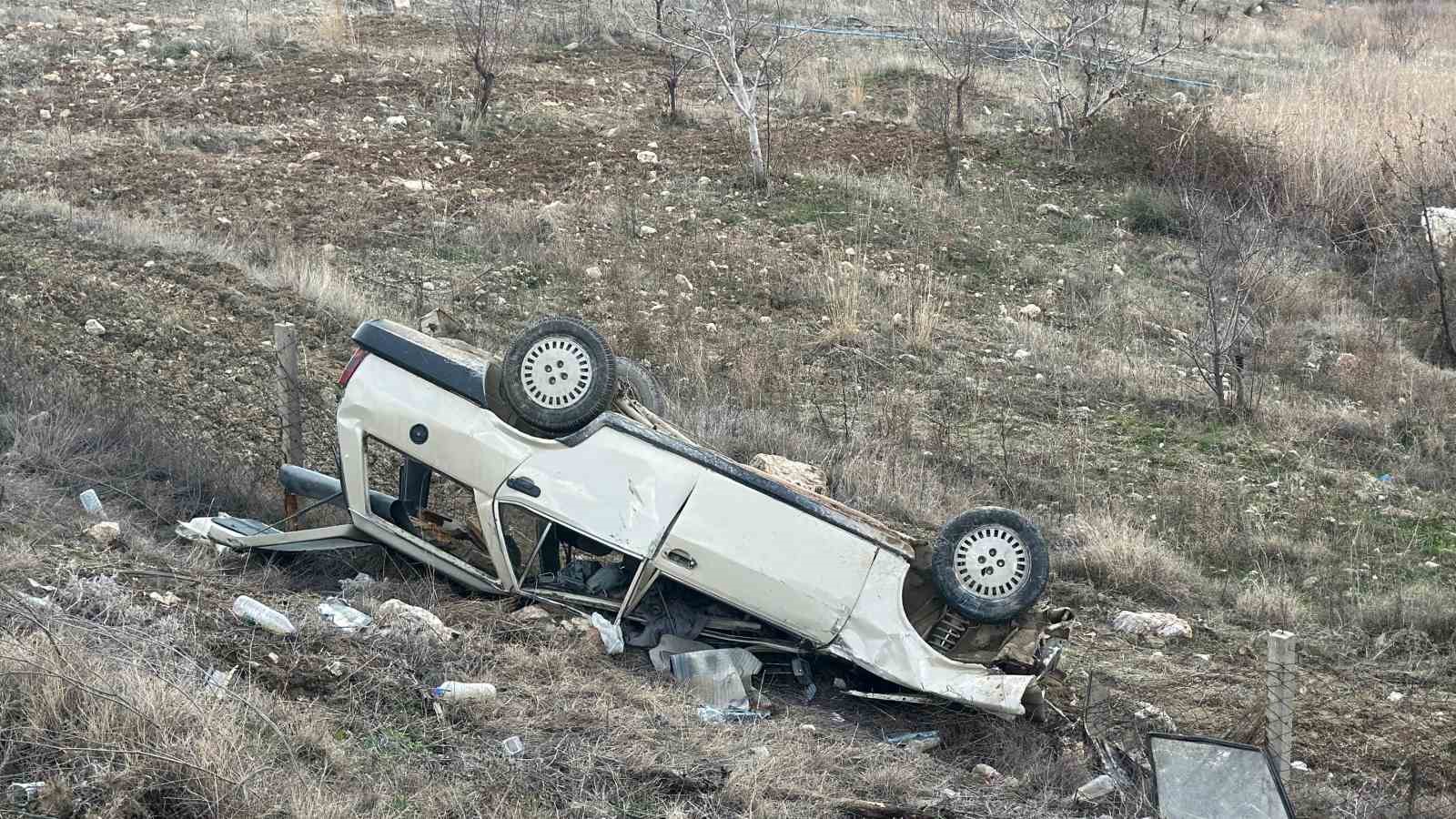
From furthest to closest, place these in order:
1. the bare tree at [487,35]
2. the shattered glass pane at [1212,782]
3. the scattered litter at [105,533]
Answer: the bare tree at [487,35]
the scattered litter at [105,533]
the shattered glass pane at [1212,782]

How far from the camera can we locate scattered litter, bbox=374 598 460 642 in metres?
5.54

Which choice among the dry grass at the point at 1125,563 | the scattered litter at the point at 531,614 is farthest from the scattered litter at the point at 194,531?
the dry grass at the point at 1125,563

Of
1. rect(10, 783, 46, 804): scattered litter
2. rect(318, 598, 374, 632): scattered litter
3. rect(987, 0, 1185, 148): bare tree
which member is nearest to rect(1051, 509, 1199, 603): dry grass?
rect(318, 598, 374, 632): scattered litter

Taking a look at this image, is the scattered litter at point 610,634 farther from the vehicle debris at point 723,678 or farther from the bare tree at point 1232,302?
the bare tree at point 1232,302

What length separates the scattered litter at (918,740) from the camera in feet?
18.4

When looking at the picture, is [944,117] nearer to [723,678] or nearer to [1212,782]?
[723,678]

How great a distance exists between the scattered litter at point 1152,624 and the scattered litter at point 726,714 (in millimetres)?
2646

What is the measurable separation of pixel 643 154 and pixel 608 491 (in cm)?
1000

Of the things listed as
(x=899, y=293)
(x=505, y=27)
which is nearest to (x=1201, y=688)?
(x=899, y=293)

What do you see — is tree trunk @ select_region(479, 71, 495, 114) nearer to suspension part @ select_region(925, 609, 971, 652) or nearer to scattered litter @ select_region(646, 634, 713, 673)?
scattered litter @ select_region(646, 634, 713, 673)

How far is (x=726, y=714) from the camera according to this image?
18.0 ft

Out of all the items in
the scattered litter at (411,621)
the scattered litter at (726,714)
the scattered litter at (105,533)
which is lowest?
the scattered litter at (726,714)

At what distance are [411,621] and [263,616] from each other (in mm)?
581

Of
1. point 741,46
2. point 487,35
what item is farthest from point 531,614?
point 487,35
